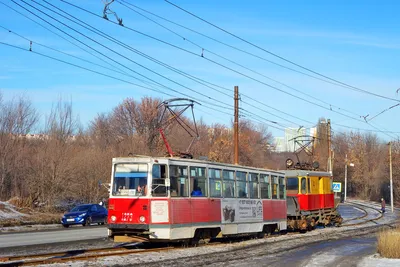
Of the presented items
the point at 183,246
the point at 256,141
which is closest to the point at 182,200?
the point at 183,246

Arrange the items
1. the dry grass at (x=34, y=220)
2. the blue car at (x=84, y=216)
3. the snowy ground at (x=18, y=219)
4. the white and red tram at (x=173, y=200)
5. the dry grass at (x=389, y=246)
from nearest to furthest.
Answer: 1. the dry grass at (x=389, y=246)
2. the white and red tram at (x=173, y=200)
3. the snowy ground at (x=18, y=219)
4. the blue car at (x=84, y=216)
5. the dry grass at (x=34, y=220)

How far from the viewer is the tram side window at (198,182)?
18688mm

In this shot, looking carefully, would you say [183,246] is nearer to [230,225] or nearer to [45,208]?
[230,225]

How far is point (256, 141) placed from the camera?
97500 millimetres

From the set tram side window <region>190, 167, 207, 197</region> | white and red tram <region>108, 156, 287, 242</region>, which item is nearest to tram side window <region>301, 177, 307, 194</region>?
white and red tram <region>108, 156, 287, 242</region>

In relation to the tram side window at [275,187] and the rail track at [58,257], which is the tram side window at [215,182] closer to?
the rail track at [58,257]

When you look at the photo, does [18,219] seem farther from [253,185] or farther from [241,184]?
[241,184]

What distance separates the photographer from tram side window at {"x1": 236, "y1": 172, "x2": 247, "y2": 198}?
2167 centimetres

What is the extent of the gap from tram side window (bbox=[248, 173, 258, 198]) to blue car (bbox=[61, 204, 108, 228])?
532 inches

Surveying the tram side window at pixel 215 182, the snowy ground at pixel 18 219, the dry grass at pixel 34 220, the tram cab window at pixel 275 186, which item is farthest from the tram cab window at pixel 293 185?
the dry grass at pixel 34 220

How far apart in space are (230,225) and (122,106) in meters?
54.9

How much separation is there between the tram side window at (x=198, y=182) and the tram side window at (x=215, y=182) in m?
0.41

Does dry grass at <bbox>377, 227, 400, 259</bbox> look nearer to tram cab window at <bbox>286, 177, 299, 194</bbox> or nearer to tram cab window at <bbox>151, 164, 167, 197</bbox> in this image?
tram cab window at <bbox>151, 164, 167, 197</bbox>

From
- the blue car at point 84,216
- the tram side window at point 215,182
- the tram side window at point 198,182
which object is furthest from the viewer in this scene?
the blue car at point 84,216
